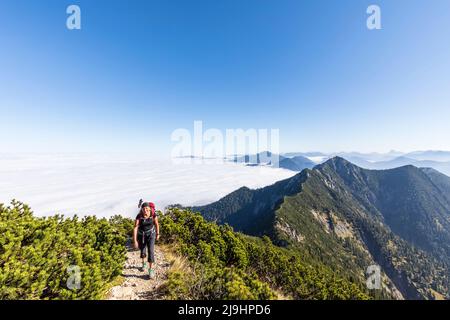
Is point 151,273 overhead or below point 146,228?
below

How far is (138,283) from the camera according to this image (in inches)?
364

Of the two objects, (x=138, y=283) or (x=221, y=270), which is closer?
(x=221, y=270)

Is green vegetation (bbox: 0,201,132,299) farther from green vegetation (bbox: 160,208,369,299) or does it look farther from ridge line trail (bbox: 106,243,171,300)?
green vegetation (bbox: 160,208,369,299)

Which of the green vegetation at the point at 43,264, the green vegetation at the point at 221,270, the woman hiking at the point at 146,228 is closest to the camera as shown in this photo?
the green vegetation at the point at 43,264

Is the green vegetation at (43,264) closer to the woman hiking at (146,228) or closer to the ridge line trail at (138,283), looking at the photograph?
the ridge line trail at (138,283)

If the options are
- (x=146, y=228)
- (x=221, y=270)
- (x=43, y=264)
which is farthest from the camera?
(x=146, y=228)

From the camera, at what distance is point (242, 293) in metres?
6.99

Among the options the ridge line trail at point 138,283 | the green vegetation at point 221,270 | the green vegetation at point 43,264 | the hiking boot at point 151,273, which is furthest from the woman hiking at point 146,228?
the green vegetation at point 221,270

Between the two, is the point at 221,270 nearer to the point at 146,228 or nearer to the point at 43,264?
the point at 146,228

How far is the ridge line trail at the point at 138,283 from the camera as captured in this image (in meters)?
8.41

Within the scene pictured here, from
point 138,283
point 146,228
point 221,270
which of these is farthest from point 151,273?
point 221,270

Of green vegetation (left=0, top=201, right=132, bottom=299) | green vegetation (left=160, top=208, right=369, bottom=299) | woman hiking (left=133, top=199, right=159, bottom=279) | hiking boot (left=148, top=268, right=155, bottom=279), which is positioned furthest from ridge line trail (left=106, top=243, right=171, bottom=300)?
green vegetation (left=160, top=208, right=369, bottom=299)

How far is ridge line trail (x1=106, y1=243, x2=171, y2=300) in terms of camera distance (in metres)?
8.41
